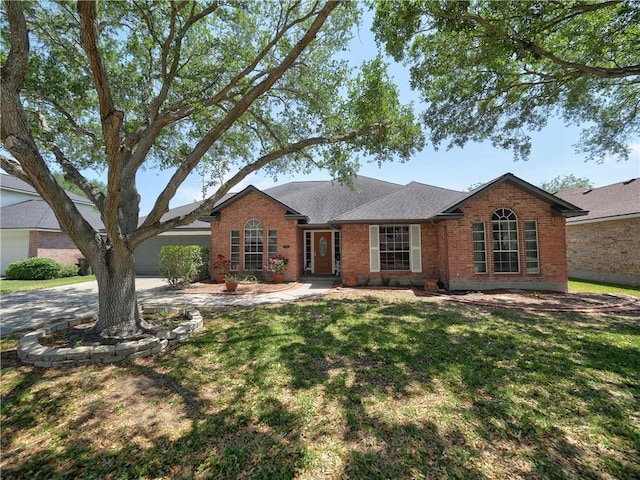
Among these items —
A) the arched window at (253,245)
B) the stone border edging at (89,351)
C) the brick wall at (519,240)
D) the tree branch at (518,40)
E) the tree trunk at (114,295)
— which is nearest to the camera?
the stone border edging at (89,351)

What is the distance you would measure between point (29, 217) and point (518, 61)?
2924 centimetres

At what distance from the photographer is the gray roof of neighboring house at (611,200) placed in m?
13.2

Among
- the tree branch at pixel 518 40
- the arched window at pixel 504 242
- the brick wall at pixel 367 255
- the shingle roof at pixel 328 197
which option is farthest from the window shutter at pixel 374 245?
the tree branch at pixel 518 40

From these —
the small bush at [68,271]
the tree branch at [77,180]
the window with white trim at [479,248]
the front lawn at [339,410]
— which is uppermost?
the tree branch at [77,180]

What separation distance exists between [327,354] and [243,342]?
1.82 m

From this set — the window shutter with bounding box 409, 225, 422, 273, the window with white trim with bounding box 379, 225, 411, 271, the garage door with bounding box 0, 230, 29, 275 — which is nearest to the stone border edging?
the window with white trim with bounding box 379, 225, 411, 271

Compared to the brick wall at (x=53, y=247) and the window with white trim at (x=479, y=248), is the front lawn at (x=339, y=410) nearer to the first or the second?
the window with white trim at (x=479, y=248)

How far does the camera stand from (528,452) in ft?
8.93

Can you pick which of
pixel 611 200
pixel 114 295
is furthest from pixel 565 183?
pixel 114 295

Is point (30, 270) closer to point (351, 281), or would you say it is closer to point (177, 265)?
point (177, 265)

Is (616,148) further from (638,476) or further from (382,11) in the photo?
(638,476)

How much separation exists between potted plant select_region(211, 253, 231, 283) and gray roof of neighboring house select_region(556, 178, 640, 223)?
62.4ft

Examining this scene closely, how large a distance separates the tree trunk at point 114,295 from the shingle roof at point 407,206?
8.51 m

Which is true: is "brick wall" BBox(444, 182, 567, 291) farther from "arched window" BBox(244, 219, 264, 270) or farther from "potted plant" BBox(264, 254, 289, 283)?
"arched window" BBox(244, 219, 264, 270)
